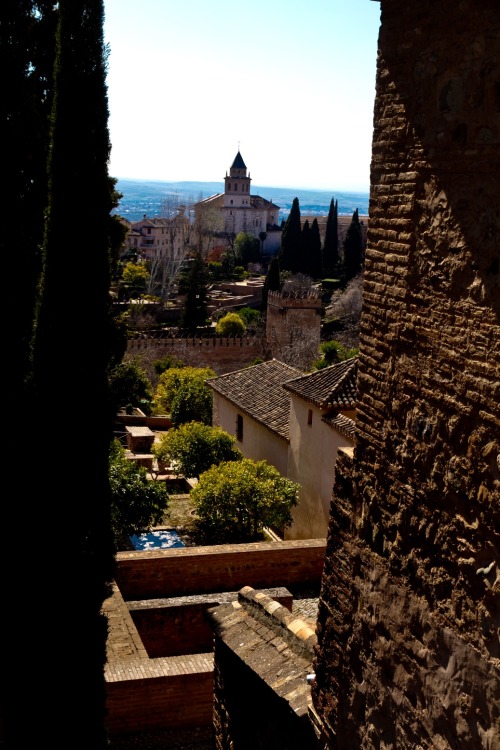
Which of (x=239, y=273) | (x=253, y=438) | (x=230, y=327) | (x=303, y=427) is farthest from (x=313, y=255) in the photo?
(x=303, y=427)

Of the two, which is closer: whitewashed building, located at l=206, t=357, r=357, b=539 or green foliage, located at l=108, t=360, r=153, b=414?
whitewashed building, located at l=206, t=357, r=357, b=539

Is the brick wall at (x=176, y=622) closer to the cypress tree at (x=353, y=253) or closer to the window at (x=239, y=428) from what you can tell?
the window at (x=239, y=428)

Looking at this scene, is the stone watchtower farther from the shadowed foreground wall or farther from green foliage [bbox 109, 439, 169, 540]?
the shadowed foreground wall

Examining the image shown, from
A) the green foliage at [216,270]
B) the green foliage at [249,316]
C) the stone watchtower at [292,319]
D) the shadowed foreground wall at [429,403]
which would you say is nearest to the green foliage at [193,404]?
the stone watchtower at [292,319]

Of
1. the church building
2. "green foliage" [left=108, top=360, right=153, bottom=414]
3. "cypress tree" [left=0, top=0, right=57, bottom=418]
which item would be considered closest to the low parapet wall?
"cypress tree" [left=0, top=0, right=57, bottom=418]

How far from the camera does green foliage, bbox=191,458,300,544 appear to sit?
1479 cm

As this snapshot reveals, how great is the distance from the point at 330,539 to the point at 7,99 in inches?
298

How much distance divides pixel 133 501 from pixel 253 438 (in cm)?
728

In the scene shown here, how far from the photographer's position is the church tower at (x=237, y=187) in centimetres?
11100

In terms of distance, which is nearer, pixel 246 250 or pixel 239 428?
pixel 239 428

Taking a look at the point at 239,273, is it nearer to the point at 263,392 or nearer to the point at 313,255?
the point at 313,255

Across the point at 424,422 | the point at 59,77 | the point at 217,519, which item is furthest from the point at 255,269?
the point at 424,422

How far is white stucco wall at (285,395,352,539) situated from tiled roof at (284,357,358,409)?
11.6 inches

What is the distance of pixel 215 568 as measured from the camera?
40.5ft
